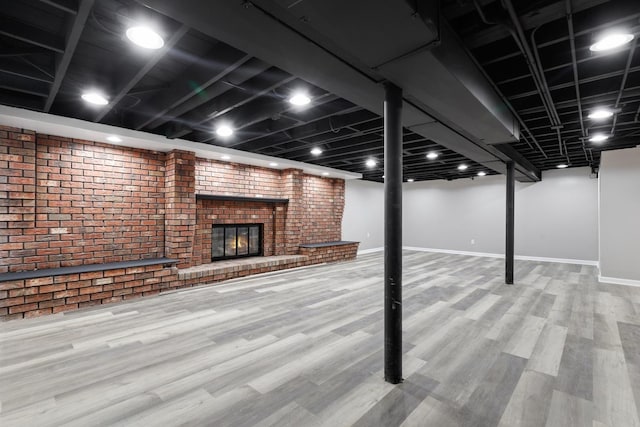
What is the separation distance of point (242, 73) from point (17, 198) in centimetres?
343

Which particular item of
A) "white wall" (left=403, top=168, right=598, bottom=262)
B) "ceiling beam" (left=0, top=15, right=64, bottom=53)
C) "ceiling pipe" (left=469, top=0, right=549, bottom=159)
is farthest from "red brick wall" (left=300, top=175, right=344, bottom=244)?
"ceiling beam" (left=0, top=15, right=64, bottom=53)

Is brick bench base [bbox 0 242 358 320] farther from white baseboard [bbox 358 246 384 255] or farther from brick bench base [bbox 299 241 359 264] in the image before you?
white baseboard [bbox 358 246 384 255]

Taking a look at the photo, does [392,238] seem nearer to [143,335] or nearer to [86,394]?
[86,394]

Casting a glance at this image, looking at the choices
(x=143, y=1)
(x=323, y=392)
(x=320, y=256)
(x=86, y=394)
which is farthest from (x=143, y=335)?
(x=320, y=256)

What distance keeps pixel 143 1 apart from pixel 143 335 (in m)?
2.96

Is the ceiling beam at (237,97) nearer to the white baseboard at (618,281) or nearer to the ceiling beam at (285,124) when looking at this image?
the ceiling beam at (285,124)

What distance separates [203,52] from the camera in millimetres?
2400

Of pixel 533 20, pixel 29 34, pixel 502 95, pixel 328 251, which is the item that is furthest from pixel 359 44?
pixel 328 251

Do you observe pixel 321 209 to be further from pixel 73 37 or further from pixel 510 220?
pixel 73 37

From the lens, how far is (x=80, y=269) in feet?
12.6

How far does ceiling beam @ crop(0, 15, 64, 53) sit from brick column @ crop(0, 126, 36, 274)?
86.9 inches

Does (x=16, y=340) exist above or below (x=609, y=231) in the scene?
below

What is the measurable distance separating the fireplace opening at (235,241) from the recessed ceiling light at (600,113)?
6.06 m

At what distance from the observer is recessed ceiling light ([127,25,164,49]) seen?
1871mm
